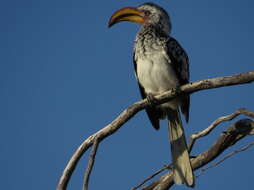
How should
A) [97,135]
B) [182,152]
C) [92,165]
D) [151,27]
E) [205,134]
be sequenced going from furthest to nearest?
1. [151,27]
2. [182,152]
3. [205,134]
4. [97,135]
5. [92,165]

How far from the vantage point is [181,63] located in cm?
546

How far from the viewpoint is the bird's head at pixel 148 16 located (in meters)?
6.09

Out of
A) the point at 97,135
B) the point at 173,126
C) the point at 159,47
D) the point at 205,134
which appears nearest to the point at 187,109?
the point at 173,126

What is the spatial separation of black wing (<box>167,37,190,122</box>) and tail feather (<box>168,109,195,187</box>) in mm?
135

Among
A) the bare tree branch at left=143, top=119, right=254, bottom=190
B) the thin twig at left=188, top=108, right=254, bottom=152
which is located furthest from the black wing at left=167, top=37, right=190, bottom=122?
the bare tree branch at left=143, top=119, right=254, bottom=190

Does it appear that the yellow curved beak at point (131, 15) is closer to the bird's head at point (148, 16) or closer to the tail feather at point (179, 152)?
the bird's head at point (148, 16)

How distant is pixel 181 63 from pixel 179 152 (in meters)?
1.19

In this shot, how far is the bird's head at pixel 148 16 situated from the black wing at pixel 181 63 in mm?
596

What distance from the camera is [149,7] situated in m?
6.26

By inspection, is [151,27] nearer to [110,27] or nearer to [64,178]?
[110,27]

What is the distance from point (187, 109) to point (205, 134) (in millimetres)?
1312

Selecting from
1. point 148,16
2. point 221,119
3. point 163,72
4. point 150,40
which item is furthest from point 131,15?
point 221,119

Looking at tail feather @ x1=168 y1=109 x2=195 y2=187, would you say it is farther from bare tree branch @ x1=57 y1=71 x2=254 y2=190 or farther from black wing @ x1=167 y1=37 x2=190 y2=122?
bare tree branch @ x1=57 y1=71 x2=254 y2=190

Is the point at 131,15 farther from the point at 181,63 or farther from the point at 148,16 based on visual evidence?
the point at 181,63
